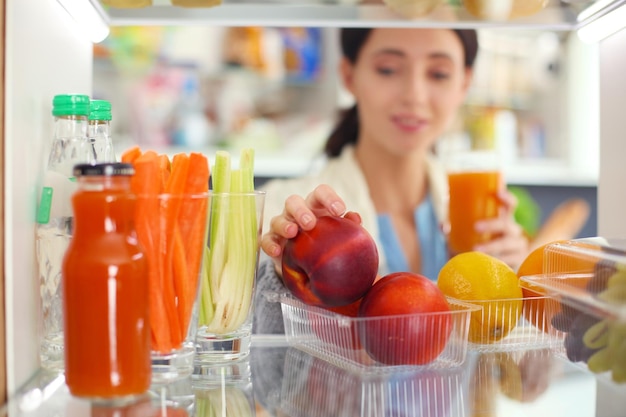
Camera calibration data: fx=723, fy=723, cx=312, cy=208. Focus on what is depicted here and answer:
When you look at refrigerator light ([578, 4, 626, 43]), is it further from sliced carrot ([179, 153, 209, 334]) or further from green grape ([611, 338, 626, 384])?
sliced carrot ([179, 153, 209, 334])

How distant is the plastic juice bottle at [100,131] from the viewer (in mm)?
811

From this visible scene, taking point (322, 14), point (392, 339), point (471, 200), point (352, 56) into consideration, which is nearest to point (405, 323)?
point (392, 339)

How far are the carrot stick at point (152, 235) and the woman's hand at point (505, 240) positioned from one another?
129 centimetres

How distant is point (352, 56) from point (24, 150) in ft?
5.92

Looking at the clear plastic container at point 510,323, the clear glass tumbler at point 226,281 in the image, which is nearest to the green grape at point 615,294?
the clear plastic container at point 510,323

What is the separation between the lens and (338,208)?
86 centimetres

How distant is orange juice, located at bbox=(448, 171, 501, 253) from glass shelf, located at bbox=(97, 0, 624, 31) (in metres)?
0.77

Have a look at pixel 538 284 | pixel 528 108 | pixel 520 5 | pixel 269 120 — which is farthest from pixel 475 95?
pixel 538 284

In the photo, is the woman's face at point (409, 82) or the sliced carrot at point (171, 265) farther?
the woman's face at point (409, 82)

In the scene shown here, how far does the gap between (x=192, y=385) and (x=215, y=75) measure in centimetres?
279

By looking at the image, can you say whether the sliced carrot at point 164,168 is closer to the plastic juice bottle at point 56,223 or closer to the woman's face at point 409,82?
the plastic juice bottle at point 56,223

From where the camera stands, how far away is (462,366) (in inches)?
31.3

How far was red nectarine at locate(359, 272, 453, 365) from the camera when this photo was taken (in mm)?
744

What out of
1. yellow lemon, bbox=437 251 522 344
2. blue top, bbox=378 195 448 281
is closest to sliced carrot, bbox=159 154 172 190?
yellow lemon, bbox=437 251 522 344
